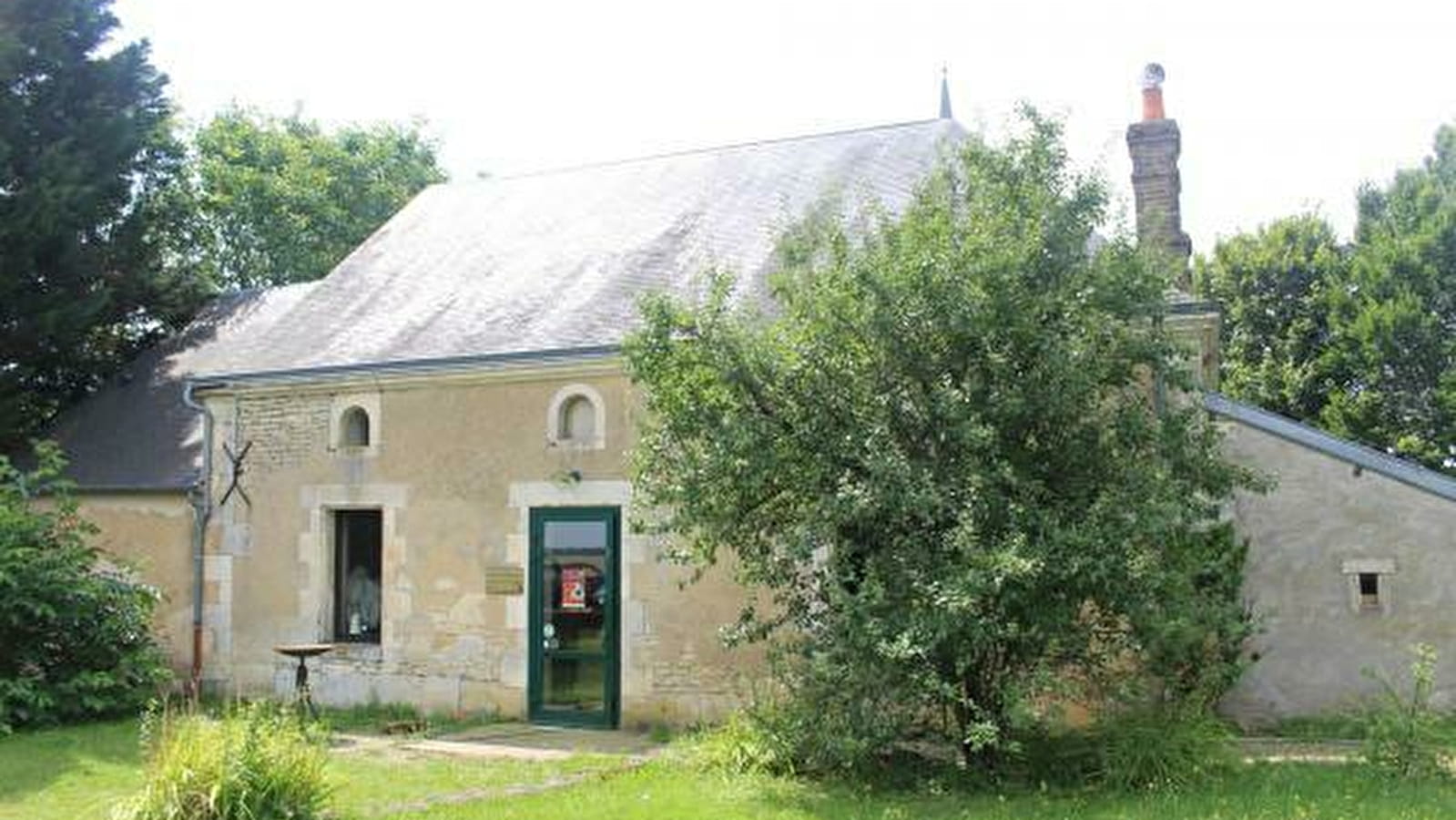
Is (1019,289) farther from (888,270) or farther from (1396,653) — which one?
(1396,653)

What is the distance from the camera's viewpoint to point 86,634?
41.7ft

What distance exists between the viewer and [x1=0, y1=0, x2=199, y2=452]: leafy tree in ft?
54.8

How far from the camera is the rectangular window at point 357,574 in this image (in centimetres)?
1338

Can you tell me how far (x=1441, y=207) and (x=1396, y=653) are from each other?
1445 cm

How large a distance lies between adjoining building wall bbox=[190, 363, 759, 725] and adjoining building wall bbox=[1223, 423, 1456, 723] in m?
4.15

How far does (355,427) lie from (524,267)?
7.68 feet

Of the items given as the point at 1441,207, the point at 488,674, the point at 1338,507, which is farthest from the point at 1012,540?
the point at 1441,207

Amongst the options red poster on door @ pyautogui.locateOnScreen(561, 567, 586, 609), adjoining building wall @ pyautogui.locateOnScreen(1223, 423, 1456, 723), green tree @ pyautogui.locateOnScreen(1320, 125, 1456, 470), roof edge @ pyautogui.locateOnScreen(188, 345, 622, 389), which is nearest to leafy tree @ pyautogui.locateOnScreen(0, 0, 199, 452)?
roof edge @ pyautogui.locateOnScreen(188, 345, 622, 389)

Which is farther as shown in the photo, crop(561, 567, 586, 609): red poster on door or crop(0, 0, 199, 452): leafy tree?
crop(0, 0, 199, 452): leafy tree

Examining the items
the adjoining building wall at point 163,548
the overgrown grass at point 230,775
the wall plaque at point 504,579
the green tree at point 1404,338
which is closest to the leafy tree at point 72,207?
the adjoining building wall at point 163,548

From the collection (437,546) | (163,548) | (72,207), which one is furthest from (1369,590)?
(72,207)

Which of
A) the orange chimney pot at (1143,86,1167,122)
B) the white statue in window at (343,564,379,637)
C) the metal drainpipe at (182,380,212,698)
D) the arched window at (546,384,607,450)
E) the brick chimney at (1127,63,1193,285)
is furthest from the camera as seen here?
the metal drainpipe at (182,380,212,698)

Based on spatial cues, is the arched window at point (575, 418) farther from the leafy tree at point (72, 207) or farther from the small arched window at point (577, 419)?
the leafy tree at point (72, 207)

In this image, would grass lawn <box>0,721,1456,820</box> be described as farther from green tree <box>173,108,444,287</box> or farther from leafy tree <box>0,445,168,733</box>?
green tree <box>173,108,444,287</box>
